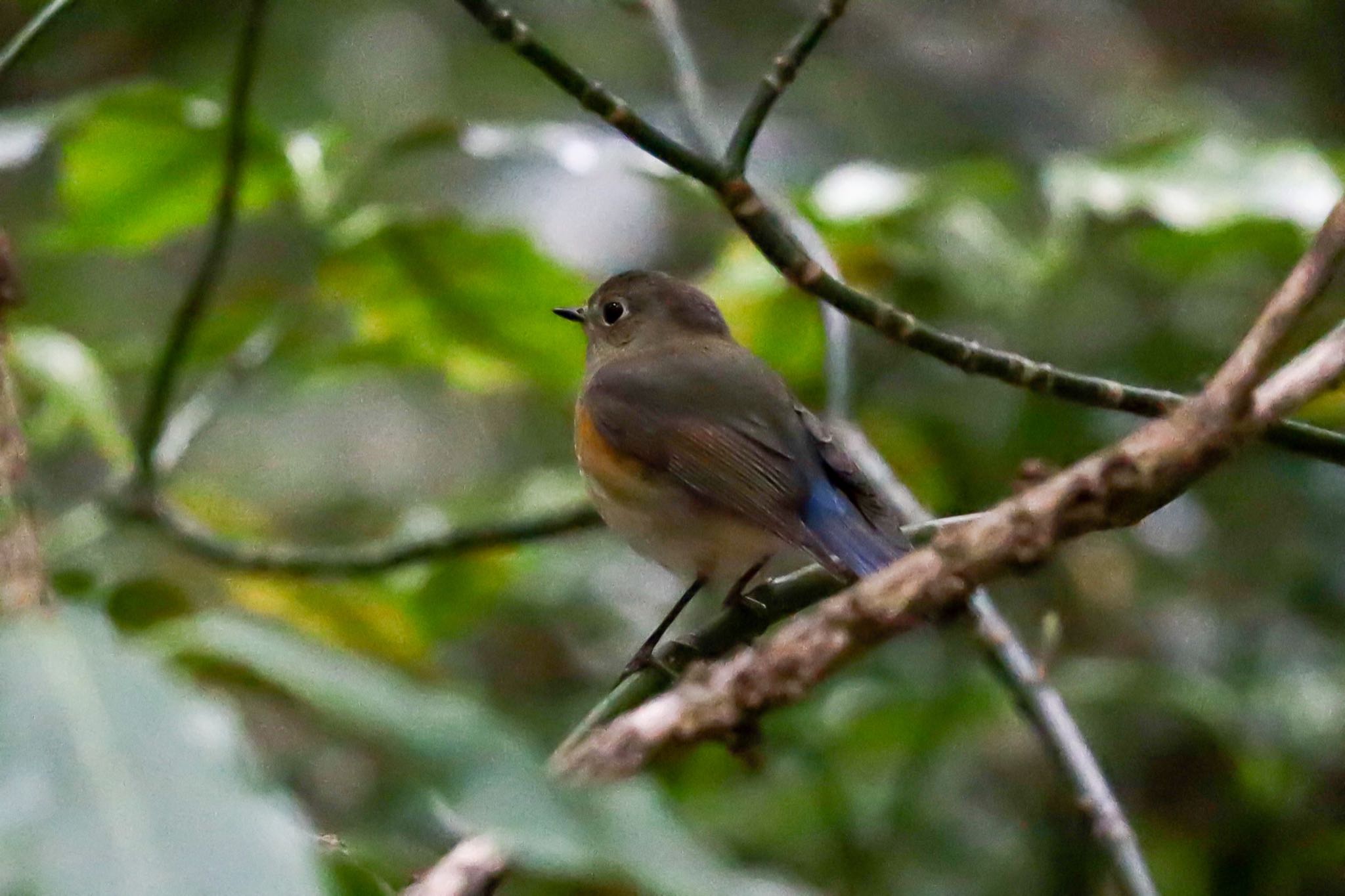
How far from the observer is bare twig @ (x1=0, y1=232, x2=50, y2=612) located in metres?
0.86

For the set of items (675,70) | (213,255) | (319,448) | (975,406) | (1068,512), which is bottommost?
(319,448)

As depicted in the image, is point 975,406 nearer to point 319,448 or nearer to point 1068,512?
point 1068,512

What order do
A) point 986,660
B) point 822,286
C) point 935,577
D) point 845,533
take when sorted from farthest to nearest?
point 845,533
point 986,660
point 822,286
point 935,577

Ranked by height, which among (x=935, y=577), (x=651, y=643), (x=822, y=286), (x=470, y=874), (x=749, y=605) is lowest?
(x=651, y=643)

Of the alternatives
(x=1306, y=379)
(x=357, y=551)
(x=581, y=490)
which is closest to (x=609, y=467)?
(x=357, y=551)

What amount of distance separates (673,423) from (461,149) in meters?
0.62

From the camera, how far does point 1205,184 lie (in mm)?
2693

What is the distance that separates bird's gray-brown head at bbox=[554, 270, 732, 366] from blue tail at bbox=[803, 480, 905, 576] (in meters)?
0.81

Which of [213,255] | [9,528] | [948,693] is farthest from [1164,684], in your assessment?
[9,528]

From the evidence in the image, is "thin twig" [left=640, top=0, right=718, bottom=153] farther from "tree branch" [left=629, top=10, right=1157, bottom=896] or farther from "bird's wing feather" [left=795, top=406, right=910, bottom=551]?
"bird's wing feather" [left=795, top=406, right=910, bottom=551]

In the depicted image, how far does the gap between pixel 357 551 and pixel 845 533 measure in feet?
3.09

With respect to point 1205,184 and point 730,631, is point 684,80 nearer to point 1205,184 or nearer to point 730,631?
point 1205,184

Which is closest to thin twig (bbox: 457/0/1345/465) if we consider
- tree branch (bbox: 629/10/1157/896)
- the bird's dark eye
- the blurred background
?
tree branch (bbox: 629/10/1157/896)

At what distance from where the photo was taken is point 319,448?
5.88 meters
